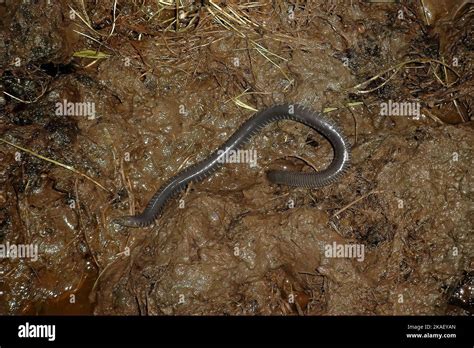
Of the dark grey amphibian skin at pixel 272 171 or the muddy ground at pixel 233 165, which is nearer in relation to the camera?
the muddy ground at pixel 233 165

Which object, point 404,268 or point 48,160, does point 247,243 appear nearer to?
point 404,268

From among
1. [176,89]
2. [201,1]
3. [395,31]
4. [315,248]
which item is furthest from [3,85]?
[395,31]

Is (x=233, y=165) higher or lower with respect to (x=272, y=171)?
higher

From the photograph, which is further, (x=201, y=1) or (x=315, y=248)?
(x=201, y=1)

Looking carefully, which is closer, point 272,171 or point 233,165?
point 272,171
